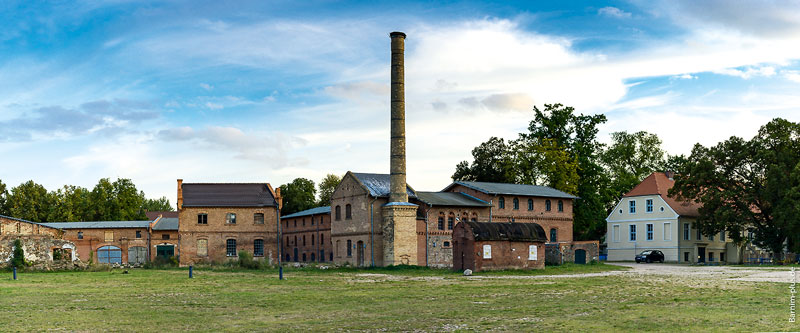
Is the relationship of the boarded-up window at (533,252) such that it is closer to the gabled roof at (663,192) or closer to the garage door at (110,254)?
the gabled roof at (663,192)

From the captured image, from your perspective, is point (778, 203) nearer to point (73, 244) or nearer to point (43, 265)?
point (43, 265)

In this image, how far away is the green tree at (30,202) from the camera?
8281 cm

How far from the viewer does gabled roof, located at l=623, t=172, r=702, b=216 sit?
64.4 m

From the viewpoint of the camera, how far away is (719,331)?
14984 millimetres

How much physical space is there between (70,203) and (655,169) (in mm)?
60116

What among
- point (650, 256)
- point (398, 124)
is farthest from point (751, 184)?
point (398, 124)

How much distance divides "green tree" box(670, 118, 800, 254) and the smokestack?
67.2ft

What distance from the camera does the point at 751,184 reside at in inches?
2195

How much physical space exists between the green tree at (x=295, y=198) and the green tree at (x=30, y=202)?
80.1ft

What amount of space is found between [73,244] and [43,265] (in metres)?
14.4

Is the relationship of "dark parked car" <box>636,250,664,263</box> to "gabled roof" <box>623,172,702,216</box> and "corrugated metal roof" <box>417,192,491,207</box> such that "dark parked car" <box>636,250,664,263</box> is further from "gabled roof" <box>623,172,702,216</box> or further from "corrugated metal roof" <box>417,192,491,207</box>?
"corrugated metal roof" <box>417,192,491,207</box>

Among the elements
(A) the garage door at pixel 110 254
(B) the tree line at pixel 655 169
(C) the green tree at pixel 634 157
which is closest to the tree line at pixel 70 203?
(A) the garage door at pixel 110 254

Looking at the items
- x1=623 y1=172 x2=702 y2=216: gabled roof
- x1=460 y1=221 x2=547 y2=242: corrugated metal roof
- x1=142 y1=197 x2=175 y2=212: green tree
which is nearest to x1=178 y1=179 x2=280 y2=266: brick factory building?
x1=460 y1=221 x2=547 y2=242: corrugated metal roof

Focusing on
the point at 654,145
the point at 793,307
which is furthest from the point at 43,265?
the point at 654,145
